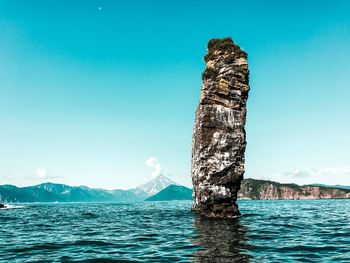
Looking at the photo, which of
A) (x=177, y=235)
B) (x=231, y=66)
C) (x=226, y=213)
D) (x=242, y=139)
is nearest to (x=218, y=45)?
(x=231, y=66)

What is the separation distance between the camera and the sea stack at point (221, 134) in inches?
1785

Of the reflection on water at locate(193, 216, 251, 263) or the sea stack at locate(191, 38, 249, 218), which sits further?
the sea stack at locate(191, 38, 249, 218)

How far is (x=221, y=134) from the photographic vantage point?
151ft

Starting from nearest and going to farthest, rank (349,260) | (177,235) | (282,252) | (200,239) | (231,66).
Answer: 1. (349,260)
2. (282,252)
3. (200,239)
4. (177,235)
5. (231,66)

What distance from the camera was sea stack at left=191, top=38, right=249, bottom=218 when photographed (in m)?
45.3

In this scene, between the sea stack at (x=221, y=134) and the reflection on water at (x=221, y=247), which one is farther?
the sea stack at (x=221, y=134)

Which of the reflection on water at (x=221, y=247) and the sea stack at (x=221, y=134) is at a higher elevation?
the sea stack at (x=221, y=134)

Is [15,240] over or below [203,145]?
below

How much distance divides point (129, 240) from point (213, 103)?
91.2 feet

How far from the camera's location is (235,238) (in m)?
23.5

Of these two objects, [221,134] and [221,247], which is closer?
[221,247]

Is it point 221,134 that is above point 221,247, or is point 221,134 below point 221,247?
above

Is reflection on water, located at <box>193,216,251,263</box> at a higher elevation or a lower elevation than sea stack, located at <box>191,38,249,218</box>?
lower

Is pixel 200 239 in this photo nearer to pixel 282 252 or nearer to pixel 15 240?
pixel 282 252
